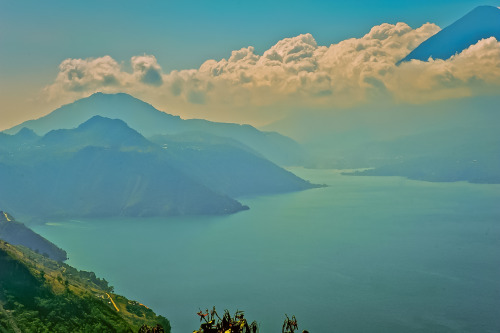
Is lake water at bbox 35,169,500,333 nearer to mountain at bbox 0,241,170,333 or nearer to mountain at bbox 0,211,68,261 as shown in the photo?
mountain at bbox 0,211,68,261

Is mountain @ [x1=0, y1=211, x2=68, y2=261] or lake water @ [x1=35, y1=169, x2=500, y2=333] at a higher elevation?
mountain @ [x1=0, y1=211, x2=68, y2=261]

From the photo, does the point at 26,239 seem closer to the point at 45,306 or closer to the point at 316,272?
the point at 316,272

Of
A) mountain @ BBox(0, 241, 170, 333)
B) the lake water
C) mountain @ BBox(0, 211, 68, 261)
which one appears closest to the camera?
mountain @ BBox(0, 241, 170, 333)

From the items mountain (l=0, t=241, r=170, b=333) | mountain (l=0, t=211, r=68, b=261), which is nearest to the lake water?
mountain (l=0, t=211, r=68, b=261)

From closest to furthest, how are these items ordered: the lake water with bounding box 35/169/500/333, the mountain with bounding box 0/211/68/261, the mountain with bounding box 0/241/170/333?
1. the mountain with bounding box 0/241/170/333
2. the lake water with bounding box 35/169/500/333
3. the mountain with bounding box 0/211/68/261

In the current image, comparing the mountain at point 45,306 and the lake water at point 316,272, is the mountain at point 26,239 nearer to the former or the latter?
the lake water at point 316,272

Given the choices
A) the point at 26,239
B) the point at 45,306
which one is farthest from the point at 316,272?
the point at 26,239

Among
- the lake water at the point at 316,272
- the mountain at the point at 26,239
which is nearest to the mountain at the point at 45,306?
the lake water at the point at 316,272
